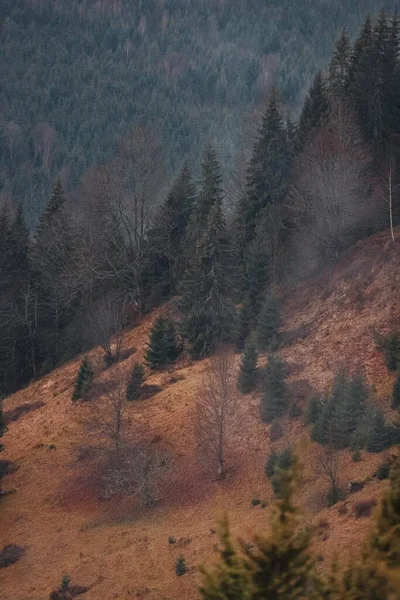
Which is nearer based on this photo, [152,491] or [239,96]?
[152,491]

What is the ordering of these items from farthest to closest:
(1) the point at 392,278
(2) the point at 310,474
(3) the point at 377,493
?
(1) the point at 392,278, (2) the point at 310,474, (3) the point at 377,493

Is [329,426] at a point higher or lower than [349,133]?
lower

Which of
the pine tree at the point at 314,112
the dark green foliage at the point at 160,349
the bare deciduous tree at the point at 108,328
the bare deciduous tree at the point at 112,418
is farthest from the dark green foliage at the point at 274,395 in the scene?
the pine tree at the point at 314,112

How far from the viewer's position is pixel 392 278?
3042cm

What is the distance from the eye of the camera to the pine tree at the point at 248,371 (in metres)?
29.2

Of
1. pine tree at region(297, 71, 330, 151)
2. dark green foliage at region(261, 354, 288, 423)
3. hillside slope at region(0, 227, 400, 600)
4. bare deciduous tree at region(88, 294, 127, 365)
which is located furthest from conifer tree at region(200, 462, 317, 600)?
pine tree at region(297, 71, 330, 151)

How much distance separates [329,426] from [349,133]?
23706mm

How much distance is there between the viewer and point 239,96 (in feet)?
616

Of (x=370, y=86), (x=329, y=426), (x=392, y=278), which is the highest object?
(x=370, y=86)

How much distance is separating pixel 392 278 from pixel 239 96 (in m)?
171

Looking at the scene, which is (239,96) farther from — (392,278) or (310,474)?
(310,474)

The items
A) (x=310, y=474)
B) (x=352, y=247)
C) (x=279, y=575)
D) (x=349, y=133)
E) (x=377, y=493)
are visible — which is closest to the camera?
(x=279, y=575)

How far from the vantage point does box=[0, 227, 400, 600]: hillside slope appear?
743 inches

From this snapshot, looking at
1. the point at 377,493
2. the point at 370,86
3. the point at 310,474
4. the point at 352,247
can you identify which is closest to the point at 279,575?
the point at 377,493
